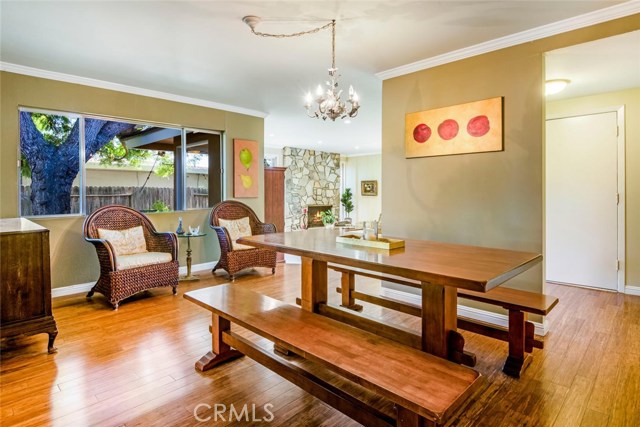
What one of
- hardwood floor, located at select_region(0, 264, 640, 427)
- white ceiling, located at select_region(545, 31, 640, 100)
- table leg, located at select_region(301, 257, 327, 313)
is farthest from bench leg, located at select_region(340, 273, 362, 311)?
white ceiling, located at select_region(545, 31, 640, 100)

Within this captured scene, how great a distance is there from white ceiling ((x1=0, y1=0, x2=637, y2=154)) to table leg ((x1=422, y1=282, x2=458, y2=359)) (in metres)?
1.86

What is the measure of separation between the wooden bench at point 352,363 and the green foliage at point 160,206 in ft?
8.90

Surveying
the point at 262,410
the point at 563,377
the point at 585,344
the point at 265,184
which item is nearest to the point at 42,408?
the point at 262,410

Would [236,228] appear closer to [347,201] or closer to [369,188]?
[347,201]

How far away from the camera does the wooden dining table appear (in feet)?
4.51

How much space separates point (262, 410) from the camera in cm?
176

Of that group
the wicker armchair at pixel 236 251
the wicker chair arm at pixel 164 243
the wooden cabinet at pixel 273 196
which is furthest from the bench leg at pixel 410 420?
the wooden cabinet at pixel 273 196

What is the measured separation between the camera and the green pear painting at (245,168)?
5082 mm

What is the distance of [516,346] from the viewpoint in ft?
6.94

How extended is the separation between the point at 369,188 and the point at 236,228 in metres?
6.52

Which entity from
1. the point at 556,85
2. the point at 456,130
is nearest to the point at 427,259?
the point at 456,130

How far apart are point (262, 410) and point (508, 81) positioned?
9.80 feet

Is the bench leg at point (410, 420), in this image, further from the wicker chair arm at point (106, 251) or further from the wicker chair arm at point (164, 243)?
the wicker chair arm at point (164, 243)

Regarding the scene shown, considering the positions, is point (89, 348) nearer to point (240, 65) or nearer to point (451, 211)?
point (240, 65)
